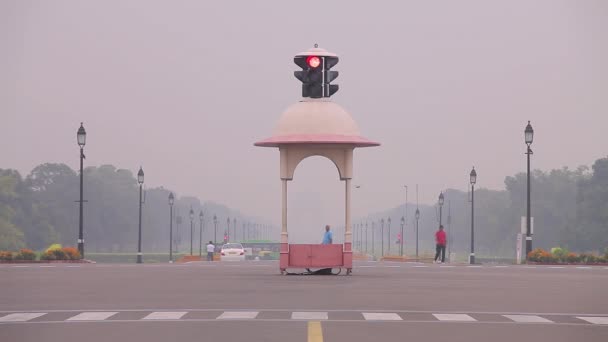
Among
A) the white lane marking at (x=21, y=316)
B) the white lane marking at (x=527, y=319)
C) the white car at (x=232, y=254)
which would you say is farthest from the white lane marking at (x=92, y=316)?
the white car at (x=232, y=254)

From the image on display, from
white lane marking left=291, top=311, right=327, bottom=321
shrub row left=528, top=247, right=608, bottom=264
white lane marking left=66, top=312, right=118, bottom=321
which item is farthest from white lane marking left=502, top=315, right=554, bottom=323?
shrub row left=528, top=247, right=608, bottom=264

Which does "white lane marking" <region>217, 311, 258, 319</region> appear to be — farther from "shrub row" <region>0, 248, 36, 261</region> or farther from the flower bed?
"shrub row" <region>0, 248, 36, 261</region>

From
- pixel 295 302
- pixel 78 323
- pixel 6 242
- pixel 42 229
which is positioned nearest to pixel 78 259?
pixel 295 302

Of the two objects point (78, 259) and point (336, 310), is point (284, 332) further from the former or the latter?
point (78, 259)

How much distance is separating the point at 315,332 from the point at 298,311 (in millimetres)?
4167

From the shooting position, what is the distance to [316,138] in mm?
37969

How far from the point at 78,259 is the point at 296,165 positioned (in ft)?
72.9

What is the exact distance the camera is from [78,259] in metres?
58.3

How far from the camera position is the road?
623 inches

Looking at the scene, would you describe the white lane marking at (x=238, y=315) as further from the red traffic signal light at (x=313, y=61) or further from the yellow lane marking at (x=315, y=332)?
the red traffic signal light at (x=313, y=61)

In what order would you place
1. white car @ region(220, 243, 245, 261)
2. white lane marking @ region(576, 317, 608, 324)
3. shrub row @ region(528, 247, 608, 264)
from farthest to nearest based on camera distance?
white car @ region(220, 243, 245, 261), shrub row @ region(528, 247, 608, 264), white lane marking @ region(576, 317, 608, 324)

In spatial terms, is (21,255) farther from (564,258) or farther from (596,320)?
(596,320)

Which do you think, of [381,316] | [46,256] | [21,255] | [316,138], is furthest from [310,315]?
[46,256]

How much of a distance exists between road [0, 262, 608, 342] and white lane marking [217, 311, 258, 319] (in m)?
0.01
